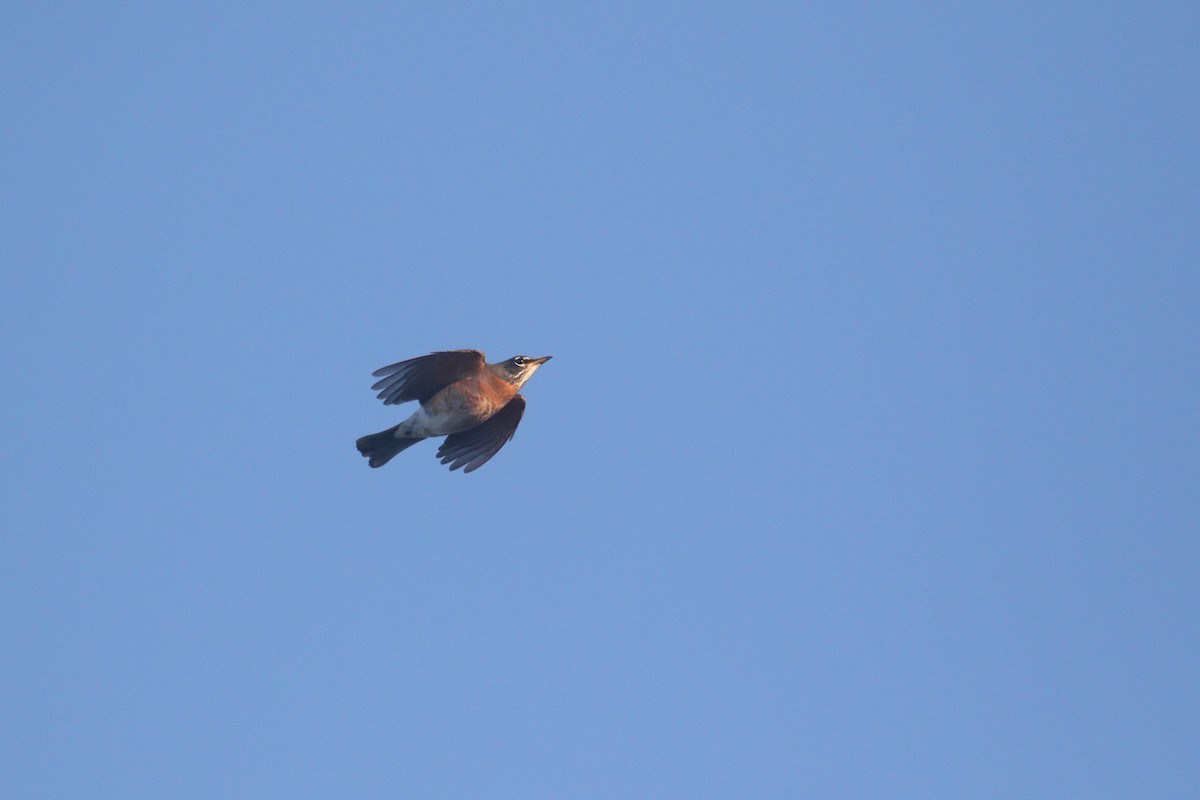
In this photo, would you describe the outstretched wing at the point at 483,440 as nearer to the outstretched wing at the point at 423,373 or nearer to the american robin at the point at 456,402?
the american robin at the point at 456,402

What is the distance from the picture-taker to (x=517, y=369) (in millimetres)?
18656

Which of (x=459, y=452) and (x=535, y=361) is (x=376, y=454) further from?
(x=535, y=361)

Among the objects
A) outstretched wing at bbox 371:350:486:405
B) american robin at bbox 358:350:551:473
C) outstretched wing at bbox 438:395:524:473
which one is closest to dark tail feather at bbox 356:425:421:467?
american robin at bbox 358:350:551:473

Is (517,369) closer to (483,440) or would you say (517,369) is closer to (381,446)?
(483,440)

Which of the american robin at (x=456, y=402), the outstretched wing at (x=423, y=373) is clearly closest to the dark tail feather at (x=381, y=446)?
the american robin at (x=456, y=402)

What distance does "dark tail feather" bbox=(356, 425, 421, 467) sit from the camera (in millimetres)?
18750

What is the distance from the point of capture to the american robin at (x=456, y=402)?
17750 millimetres

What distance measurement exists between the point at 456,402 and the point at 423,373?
1.93ft

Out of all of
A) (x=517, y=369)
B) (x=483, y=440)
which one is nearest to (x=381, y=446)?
(x=483, y=440)

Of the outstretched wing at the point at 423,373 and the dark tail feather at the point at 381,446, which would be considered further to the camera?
the dark tail feather at the point at 381,446

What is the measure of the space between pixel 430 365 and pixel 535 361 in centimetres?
173

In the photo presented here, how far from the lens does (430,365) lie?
58.0 ft

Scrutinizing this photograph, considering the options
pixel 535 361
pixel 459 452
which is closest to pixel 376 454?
pixel 459 452

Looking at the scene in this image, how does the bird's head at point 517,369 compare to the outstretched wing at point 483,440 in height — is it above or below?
above
